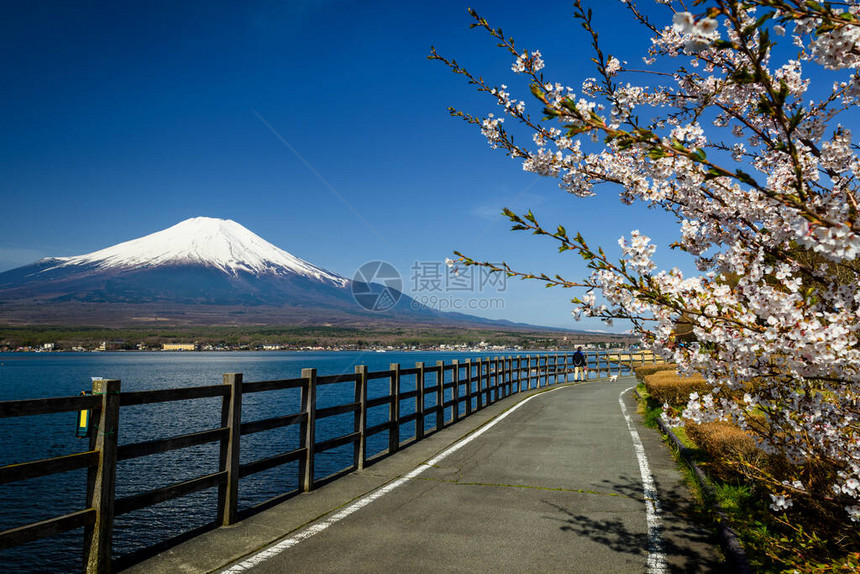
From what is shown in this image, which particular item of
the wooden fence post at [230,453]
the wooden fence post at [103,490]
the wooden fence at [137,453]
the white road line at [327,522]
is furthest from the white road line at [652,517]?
the wooden fence post at [103,490]

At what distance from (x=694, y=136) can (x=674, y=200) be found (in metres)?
0.50

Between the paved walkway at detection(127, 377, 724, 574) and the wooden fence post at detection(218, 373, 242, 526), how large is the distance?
210 mm

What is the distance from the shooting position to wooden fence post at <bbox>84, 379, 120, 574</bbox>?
15.0 feet

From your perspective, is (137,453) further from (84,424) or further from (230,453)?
(230,453)

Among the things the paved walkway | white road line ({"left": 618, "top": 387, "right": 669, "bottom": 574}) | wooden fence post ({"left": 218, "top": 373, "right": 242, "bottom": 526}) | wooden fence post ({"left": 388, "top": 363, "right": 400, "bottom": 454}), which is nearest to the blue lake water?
wooden fence post ({"left": 388, "top": 363, "right": 400, "bottom": 454})

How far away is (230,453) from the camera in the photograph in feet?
19.9

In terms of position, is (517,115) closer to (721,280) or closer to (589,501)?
(721,280)

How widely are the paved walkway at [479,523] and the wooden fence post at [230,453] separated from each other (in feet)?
0.69

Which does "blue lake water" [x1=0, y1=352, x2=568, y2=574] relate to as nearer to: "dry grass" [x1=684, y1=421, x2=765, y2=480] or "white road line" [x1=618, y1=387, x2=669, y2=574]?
"white road line" [x1=618, y1=387, x2=669, y2=574]

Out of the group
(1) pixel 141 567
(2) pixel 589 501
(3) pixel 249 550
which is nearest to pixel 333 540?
(3) pixel 249 550

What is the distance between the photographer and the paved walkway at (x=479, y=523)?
4.95m

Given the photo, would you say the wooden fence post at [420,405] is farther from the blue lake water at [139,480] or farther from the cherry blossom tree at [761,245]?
the cherry blossom tree at [761,245]

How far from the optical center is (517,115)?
499 centimetres

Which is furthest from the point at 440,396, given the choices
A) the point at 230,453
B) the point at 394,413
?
the point at 230,453
